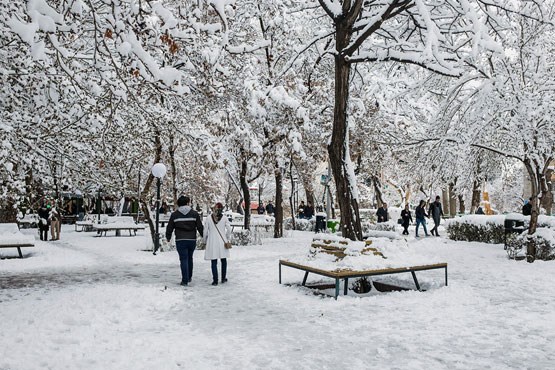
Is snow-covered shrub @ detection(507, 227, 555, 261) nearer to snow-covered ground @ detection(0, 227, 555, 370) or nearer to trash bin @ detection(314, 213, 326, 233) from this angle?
snow-covered ground @ detection(0, 227, 555, 370)

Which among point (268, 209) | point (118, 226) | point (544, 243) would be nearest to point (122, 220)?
point (118, 226)

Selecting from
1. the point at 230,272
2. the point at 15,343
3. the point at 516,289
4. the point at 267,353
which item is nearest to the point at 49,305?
the point at 15,343

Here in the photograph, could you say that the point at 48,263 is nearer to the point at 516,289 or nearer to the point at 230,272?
the point at 230,272

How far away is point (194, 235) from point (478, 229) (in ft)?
46.8

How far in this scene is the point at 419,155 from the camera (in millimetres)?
15422

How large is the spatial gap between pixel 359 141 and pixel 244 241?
832cm

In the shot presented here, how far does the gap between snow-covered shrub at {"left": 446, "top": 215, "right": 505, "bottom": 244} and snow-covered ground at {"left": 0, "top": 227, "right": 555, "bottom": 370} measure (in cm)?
823

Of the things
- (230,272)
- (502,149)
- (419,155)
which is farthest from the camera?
(419,155)

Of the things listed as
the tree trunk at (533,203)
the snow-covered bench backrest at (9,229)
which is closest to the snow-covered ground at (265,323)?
the tree trunk at (533,203)

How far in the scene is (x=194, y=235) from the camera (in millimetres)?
11070

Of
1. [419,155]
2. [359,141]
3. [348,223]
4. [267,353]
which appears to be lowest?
[267,353]

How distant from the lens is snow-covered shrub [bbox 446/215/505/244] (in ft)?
67.4

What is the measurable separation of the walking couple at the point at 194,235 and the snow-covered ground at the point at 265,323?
47cm

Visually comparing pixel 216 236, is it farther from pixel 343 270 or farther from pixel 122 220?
pixel 122 220
